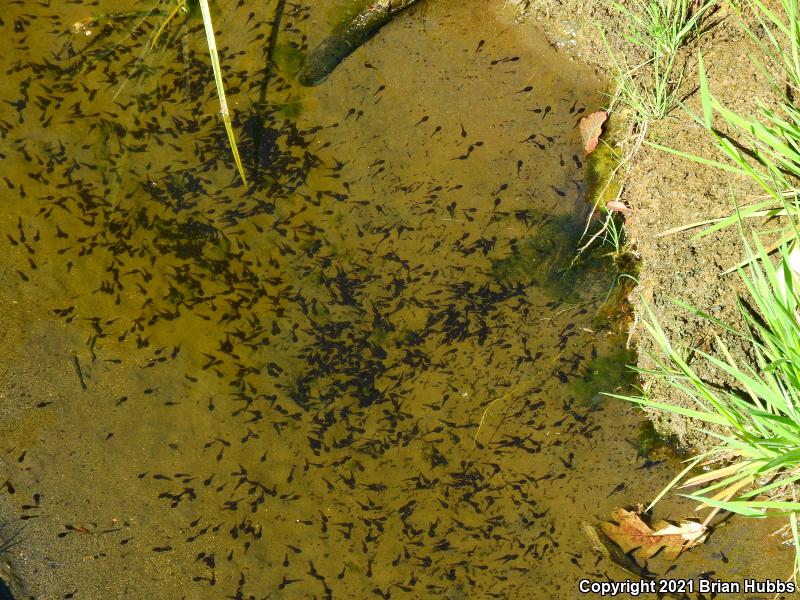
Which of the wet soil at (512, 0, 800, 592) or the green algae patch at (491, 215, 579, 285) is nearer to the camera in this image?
the wet soil at (512, 0, 800, 592)

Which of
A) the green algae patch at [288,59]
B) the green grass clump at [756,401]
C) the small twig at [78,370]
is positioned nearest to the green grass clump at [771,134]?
the green grass clump at [756,401]

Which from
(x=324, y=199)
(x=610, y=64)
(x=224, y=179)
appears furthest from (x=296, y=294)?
(x=610, y=64)

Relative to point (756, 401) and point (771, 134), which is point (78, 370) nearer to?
point (756, 401)

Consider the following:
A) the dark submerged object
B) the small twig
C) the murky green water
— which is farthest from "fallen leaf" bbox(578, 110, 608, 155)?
the small twig

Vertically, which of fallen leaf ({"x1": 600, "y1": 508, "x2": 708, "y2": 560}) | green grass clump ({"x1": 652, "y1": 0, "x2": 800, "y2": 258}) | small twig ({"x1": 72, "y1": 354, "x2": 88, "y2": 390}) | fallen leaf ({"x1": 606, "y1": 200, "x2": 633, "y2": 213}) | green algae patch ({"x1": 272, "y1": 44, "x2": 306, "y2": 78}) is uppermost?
green grass clump ({"x1": 652, "y1": 0, "x2": 800, "y2": 258})

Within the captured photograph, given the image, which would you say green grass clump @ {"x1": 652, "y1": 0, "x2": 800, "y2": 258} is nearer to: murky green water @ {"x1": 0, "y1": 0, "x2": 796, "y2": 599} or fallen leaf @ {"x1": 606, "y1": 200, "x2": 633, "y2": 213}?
fallen leaf @ {"x1": 606, "y1": 200, "x2": 633, "y2": 213}

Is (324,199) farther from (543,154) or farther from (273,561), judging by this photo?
(273,561)

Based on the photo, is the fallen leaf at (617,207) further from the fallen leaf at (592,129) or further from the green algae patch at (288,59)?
the green algae patch at (288,59)
